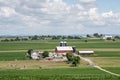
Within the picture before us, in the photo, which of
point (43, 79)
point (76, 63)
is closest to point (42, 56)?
point (76, 63)

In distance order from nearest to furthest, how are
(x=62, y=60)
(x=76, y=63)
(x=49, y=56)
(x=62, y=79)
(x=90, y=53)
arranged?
(x=62, y=79) < (x=76, y=63) < (x=62, y=60) < (x=49, y=56) < (x=90, y=53)

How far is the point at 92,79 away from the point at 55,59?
41732 mm

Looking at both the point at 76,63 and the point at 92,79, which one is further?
the point at 76,63

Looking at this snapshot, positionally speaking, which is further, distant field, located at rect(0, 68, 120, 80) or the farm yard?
the farm yard

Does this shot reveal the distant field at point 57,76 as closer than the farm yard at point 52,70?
Yes

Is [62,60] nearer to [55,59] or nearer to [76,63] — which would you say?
[55,59]

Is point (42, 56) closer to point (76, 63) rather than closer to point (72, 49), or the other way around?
point (72, 49)

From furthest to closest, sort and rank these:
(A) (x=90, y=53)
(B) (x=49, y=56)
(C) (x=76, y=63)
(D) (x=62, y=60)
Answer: (A) (x=90, y=53), (B) (x=49, y=56), (D) (x=62, y=60), (C) (x=76, y=63)

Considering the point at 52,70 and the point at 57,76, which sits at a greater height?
the point at 57,76

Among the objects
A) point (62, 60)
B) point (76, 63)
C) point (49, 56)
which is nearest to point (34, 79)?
point (76, 63)

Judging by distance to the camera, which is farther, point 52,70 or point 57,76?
point 52,70

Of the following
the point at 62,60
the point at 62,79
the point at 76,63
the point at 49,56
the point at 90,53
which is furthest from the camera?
the point at 90,53

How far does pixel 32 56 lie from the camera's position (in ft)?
317

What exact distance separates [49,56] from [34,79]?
48947mm
